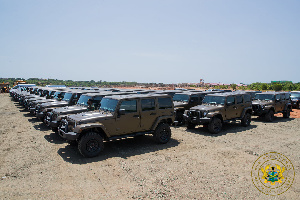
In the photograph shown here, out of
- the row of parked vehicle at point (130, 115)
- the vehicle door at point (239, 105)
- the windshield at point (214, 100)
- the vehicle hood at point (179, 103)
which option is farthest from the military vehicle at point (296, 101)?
the vehicle hood at point (179, 103)

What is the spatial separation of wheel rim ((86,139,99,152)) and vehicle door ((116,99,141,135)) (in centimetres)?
89

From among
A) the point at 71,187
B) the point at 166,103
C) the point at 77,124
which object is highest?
the point at 166,103

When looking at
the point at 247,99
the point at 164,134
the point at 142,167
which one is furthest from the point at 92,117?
the point at 247,99

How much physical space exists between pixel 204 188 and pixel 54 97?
Answer: 43.2ft

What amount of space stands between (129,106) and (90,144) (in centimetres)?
197

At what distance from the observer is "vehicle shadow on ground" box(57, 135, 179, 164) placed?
279 inches

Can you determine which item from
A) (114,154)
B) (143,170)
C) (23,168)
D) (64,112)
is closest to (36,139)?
(64,112)

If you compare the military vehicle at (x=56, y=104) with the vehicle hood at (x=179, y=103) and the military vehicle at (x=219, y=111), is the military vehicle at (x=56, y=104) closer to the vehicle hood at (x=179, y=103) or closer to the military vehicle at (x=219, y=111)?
the vehicle hood at (x=179, y=103)

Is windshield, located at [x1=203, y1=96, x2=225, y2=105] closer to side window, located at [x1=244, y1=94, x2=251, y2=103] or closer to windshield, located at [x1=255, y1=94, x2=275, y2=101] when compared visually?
side window, located at [x1=244, y1=94, x2=251, y2=103]

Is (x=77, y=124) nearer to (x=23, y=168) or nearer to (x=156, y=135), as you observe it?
(x=23, y=168)

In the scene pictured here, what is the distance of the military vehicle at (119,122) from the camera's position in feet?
23.1

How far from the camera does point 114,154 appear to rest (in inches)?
296

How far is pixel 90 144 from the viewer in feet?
23.2

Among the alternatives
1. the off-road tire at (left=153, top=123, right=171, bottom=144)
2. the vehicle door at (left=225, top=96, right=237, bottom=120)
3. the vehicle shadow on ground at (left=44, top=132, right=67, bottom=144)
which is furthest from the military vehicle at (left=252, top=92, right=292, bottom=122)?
the vehicle shadow on ground at (left=44, top=132, right=67, bottom=144)
